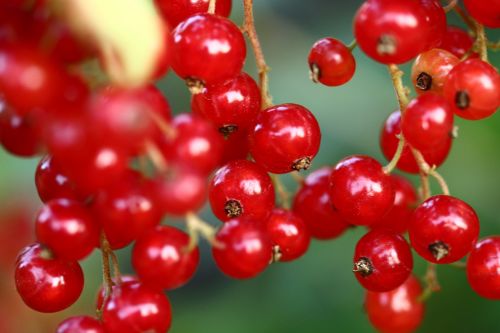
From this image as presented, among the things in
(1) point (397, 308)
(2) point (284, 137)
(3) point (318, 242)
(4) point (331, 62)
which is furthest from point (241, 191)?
(3) point (318, 242)

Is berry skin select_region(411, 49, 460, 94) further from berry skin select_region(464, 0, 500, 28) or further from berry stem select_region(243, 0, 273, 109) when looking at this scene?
berry stem select_region(243, 0, 273, 109)

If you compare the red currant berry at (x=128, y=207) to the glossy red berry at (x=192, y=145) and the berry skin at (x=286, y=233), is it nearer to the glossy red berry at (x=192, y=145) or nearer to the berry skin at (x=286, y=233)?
the glossy red berry at (x=192, y=145)

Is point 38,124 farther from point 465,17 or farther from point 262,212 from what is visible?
point 465,17

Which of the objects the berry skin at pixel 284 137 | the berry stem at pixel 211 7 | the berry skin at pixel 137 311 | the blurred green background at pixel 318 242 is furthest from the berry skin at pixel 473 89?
the blurred green background at pixel 318 242

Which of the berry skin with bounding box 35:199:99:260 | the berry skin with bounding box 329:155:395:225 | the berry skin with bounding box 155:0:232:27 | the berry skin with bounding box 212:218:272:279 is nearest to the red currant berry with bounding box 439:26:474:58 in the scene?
the berry skin with bounding box 329:155:395:225

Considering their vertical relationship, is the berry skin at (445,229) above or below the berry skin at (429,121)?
below
